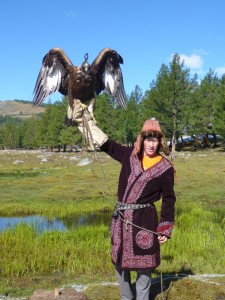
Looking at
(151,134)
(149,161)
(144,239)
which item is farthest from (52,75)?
(144,239)

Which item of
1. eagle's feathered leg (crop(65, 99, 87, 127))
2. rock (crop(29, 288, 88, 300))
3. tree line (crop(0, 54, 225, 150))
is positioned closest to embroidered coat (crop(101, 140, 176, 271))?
eagle's feathered leg (crop(65, 99, 87, 127))

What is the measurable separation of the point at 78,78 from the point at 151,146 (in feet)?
4.09

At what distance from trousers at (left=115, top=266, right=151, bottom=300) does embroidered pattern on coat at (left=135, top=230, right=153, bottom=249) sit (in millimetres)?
395

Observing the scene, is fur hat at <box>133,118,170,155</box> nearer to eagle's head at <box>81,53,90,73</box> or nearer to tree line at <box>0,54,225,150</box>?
eagle's head at <box>81,53,90,73</box>

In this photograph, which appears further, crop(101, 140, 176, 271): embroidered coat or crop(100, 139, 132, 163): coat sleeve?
crop(100, 139, 132, 163): coat sleeve

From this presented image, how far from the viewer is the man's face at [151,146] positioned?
5031mm

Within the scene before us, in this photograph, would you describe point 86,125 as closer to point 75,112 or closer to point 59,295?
point 75,112

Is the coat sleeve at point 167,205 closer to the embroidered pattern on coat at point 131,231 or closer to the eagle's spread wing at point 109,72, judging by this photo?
the embroidered pattern on coat at point 131,231

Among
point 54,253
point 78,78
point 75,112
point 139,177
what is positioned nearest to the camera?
point 78,78

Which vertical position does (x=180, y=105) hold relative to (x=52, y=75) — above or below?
above

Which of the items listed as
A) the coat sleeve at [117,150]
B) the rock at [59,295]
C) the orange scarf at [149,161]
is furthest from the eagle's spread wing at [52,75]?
the rock at [59,295]

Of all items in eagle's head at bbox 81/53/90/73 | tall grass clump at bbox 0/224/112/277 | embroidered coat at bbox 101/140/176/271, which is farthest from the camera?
tall grass clump at bbox 0/224/112/277

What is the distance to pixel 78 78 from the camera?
4.65 metres

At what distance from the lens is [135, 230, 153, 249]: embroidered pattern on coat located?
16.5 ft
